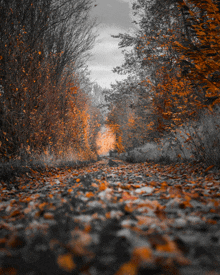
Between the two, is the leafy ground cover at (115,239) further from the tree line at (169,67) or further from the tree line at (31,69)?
the tree line at (31,69)

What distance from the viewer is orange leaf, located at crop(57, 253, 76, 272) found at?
994mm

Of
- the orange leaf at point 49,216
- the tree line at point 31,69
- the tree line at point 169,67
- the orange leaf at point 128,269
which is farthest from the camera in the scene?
the tree line at point 31,69

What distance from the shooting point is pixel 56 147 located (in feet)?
25.4

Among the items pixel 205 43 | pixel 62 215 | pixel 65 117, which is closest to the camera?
pixel 62 215

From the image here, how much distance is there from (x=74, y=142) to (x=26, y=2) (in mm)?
6291

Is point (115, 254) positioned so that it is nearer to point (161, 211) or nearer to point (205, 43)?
point (161, 211)

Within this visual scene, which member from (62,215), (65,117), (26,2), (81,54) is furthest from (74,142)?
(62,215)

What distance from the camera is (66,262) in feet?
3.37

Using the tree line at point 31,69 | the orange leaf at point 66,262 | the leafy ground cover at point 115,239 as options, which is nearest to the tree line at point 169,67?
the leafy ground cover at point 115,239

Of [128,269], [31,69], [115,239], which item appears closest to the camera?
[128,269]

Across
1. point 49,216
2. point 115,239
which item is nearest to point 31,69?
point 49,216

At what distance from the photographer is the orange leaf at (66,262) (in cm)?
99

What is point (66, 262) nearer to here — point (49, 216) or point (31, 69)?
point (49, 216)

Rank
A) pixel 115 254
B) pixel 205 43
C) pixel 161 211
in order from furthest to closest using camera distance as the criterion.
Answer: pixel 205 43 → pixel 161 211 → pixel 115 254
